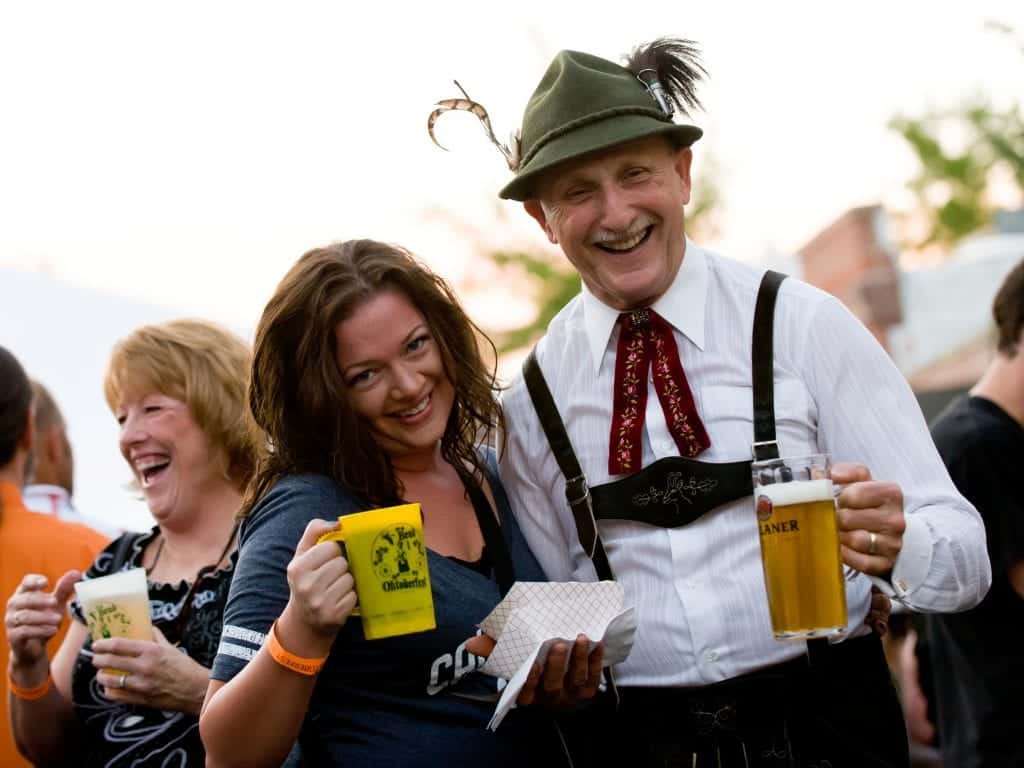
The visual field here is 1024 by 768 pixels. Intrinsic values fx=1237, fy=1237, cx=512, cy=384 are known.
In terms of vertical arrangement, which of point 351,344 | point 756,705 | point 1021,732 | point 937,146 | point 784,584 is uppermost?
point 937,146

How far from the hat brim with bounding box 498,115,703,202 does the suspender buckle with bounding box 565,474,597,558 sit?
65cm

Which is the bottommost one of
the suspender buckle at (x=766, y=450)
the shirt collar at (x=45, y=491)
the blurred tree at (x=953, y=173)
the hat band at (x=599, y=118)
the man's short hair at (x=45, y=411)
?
the suspender buckle at (x=766, y=450)

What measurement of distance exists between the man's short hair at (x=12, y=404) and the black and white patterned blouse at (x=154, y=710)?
70 cm

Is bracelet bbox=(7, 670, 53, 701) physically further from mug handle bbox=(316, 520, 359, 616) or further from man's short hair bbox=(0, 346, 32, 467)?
mug handle bbox=(316, 520, 359, 616)

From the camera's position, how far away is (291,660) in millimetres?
2154

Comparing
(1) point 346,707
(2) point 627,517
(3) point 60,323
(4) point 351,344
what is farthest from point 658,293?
(3) point 60,323

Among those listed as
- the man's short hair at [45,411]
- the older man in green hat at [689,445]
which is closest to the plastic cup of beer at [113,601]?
the older man in green hat at [689,445]

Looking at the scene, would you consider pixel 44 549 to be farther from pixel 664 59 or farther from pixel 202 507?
pixel 664 59

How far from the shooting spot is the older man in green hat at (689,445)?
2.38m

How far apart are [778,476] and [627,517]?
57 cm

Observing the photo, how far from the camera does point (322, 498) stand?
249 cm

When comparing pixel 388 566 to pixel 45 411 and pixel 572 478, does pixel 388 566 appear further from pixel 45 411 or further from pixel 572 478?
pixel 45 411

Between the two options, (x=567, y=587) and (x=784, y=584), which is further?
(x=567, y=587)

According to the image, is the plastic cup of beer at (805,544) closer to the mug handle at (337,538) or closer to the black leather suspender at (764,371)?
the black leather suspender at (764,371)
